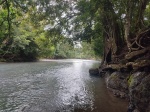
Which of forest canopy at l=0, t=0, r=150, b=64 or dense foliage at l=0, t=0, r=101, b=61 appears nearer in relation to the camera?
dense foliage at l=0, t=0, r=101, b=61

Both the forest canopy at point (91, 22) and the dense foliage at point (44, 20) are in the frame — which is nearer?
the dense foliage at point (44, 20)

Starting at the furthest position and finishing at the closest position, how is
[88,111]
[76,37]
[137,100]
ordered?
[76,37], [88,111], [137,100]

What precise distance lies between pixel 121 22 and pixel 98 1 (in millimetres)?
6004

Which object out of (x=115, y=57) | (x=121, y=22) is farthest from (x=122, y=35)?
(x=115, y=57)

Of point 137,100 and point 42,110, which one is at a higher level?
point 137,100

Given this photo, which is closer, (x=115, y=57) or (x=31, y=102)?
(x=31, y=102)

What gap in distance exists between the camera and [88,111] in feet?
24.9

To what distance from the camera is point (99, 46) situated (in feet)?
94.3

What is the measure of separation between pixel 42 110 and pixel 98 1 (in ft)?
22.1

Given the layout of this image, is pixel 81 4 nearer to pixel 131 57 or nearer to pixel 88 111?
pixel 131 57

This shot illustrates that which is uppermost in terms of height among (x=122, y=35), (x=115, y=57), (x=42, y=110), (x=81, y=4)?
(x=81, y=4)

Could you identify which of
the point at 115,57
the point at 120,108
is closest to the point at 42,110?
the point at 120,108

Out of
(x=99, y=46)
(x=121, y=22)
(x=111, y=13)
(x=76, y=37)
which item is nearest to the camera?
(x=111, y=13)

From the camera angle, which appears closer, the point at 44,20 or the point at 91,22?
the point at 44,20
